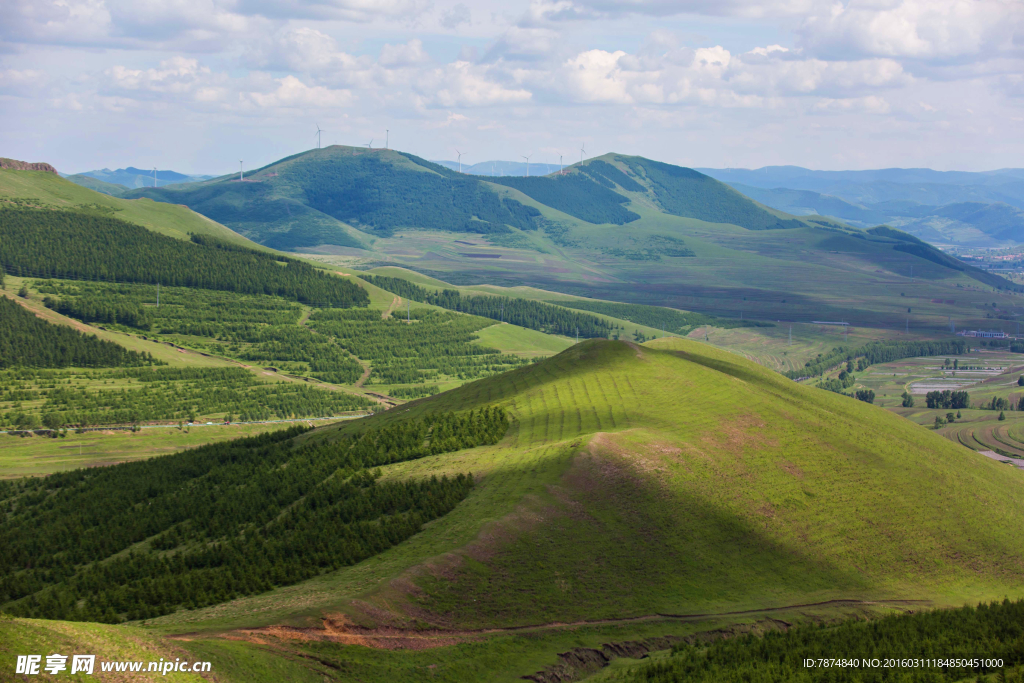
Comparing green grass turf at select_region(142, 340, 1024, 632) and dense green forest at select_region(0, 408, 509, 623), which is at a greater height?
green grass turf at select_region(142, 340, 1024, 632)

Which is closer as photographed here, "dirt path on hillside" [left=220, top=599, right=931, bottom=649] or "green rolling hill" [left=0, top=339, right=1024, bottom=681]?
"dirt path on hillside" [left=220, top=599, right=931, bottom=649]

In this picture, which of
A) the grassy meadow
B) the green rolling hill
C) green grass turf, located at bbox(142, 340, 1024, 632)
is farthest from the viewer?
green grass turf, located at bbox(142, 340, 1024, 632)

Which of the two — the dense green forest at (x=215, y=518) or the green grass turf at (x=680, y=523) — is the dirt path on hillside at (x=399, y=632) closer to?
the green grass turf at (x=680, y=523)

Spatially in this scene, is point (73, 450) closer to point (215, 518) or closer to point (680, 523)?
point (215, 518)

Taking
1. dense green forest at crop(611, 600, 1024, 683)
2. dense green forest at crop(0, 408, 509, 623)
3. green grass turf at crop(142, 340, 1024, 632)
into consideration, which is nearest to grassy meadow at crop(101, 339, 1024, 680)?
green grass turf at crop(142, 340, 1024, 632)

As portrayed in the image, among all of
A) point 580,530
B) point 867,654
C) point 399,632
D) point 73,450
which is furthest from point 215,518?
point 73,450

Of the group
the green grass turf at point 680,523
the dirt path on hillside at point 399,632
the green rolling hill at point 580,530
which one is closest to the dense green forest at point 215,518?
the green rolling hill at point 580,530

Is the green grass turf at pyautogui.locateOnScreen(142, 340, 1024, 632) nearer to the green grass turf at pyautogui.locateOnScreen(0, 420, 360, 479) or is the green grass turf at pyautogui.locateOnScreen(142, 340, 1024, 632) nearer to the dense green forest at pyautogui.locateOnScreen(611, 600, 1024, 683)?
the dense green forest at pyautogui.locateOnScreen(611, 600, 1024, 683)
